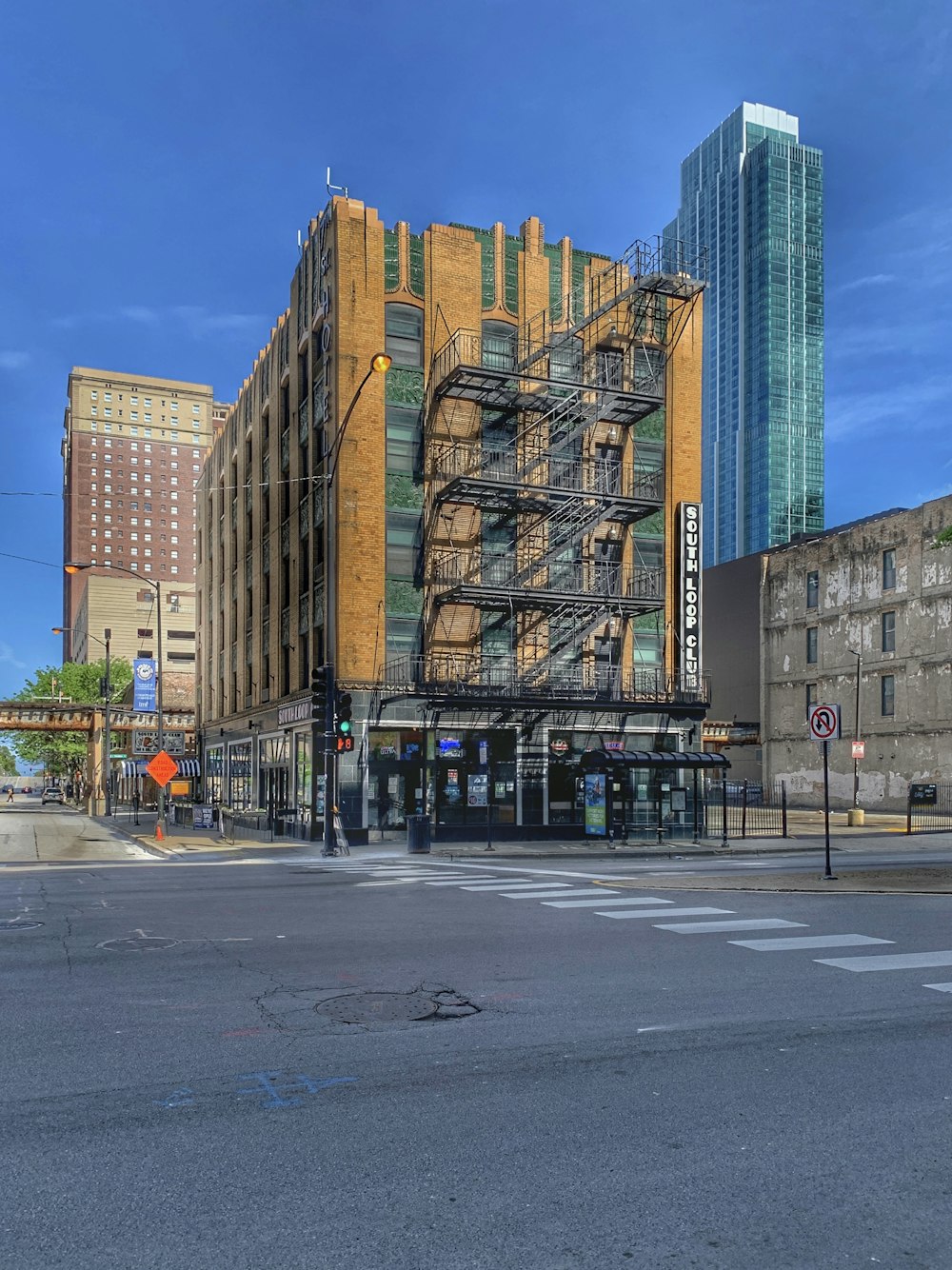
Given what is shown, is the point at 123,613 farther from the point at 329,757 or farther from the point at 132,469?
the point at 329,757

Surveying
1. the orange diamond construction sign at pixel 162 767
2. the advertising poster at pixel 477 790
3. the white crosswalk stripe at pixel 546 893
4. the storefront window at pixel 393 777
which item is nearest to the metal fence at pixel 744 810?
the advertising poster at pixel 477 790

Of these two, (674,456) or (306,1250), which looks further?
(674,456)

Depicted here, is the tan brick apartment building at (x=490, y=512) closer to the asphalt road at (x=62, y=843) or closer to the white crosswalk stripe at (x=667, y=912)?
the asphalt road at (x=62, y=843)

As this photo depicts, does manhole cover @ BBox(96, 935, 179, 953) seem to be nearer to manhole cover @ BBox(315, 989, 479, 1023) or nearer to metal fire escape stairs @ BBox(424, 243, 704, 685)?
manhole cover @ BBox(315, 989, 479, 1023)

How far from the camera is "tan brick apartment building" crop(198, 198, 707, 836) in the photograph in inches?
1297

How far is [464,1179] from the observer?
5152 millimetres

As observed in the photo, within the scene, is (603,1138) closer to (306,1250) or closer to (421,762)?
(306,1250)

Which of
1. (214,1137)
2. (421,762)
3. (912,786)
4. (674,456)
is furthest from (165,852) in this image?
(912,786)

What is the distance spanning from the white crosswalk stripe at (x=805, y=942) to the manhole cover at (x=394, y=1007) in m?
4.00

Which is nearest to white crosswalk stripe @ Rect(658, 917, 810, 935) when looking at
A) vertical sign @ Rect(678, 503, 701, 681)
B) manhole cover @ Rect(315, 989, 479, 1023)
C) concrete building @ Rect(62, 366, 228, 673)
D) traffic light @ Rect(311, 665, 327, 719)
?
manhole cover @ Rect(315, 989, 479, 1023)

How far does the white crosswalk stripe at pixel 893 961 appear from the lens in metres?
10.3

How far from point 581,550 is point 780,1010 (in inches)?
1106

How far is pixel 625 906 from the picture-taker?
1500 cm

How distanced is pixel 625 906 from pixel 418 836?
42.0 ft
